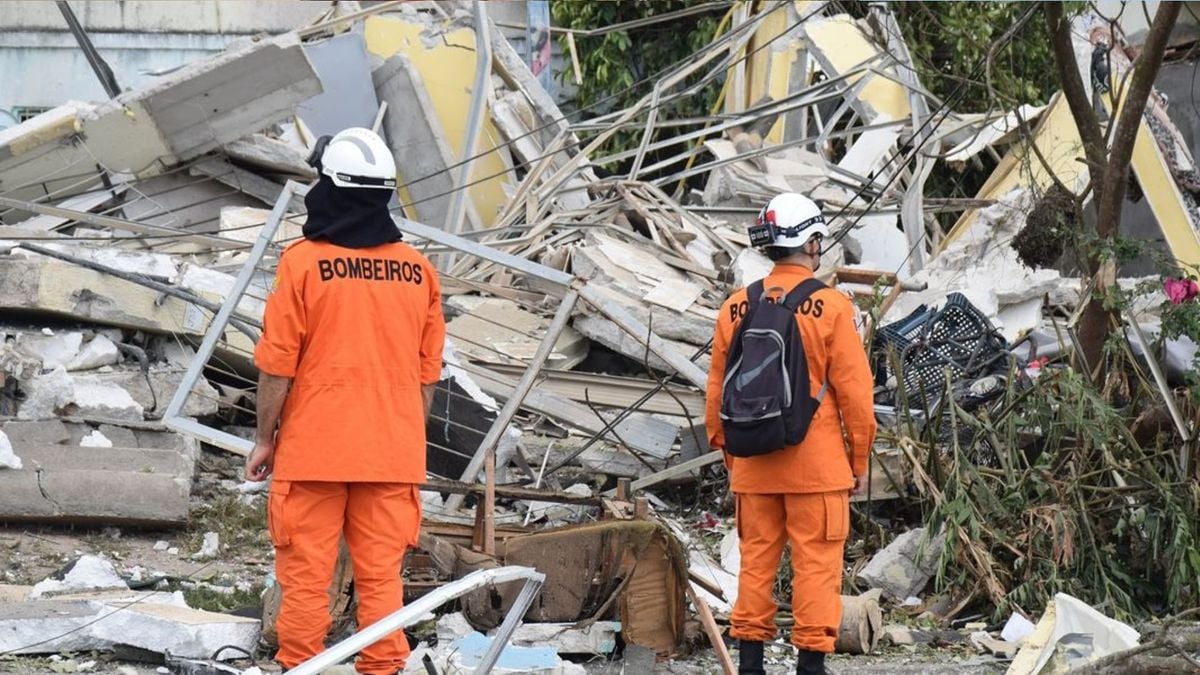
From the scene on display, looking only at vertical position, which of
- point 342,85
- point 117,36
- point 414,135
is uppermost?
point 117,36

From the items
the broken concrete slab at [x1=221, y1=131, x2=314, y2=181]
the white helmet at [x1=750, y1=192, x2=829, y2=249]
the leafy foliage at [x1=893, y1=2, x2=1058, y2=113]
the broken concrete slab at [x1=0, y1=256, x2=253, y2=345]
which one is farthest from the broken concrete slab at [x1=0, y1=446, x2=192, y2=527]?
the leafy foliage at [x1=893, y1=2, x2=1058, y2=113]

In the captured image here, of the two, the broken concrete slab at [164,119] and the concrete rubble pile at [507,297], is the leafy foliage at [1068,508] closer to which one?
the concrete rubble pile at [507,297]

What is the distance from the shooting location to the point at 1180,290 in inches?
280

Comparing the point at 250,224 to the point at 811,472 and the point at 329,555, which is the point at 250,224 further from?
the point at 811,472

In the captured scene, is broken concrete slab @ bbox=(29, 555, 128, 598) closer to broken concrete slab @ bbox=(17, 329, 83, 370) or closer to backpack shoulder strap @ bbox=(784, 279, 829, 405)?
broken concrete slab @ bbox=(17, 329, 83, 370)

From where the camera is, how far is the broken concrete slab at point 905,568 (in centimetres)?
688

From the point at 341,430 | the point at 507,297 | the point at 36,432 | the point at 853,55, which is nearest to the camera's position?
the point at 341,430

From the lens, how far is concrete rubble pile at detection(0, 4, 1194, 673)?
599 centimetres

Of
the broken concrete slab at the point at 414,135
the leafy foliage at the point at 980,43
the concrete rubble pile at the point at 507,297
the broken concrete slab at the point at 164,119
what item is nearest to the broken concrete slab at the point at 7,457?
the concrete rubble pile at the point at 507,297

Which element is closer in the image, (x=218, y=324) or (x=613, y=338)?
(x=218, y=324)

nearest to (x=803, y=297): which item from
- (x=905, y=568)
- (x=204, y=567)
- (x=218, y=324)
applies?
(x=905, y=568)

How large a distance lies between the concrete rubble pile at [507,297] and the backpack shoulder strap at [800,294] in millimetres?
1113

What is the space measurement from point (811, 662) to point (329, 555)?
1.64 meters

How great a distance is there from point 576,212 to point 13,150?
3774mm
